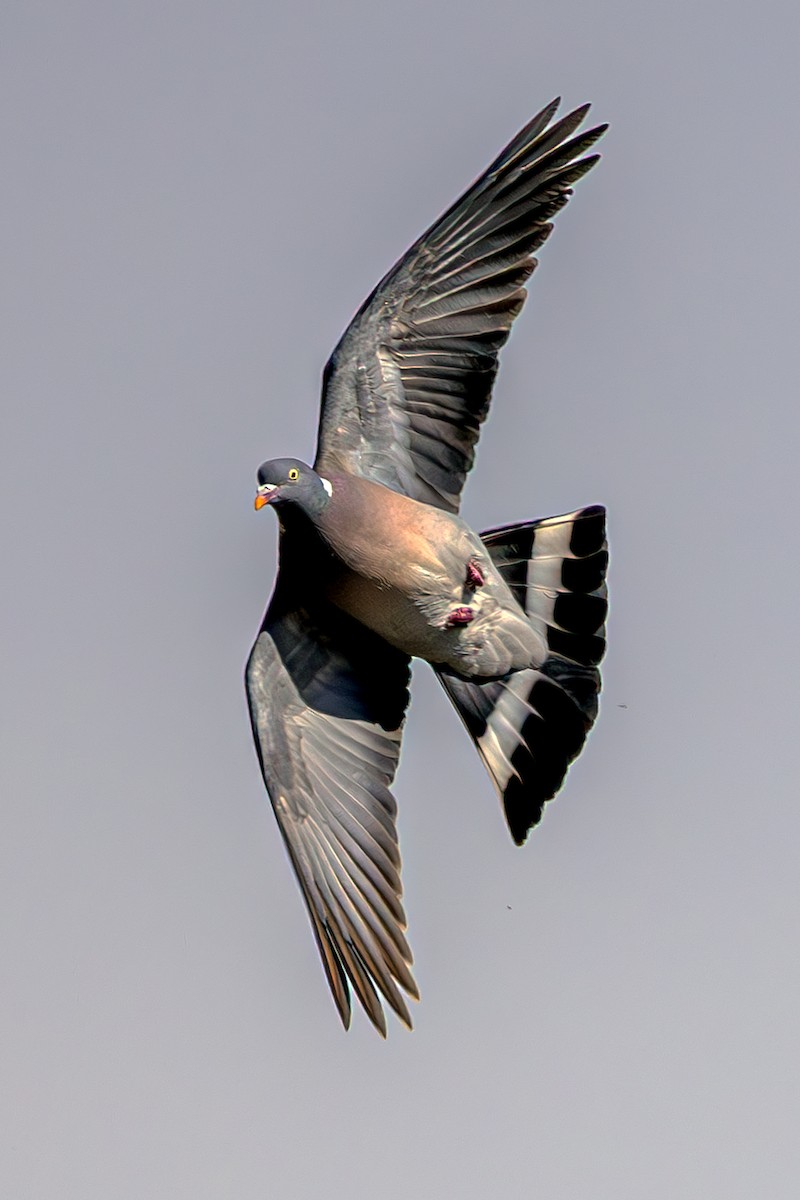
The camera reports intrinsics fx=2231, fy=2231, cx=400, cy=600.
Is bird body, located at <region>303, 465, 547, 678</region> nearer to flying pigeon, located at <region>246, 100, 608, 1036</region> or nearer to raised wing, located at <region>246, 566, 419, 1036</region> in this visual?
flying pigeon, located at <region>246, 100, 608, 1036</region>

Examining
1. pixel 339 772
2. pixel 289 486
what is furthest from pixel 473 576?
pixel 339 772

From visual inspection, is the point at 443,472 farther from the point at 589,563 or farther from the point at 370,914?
the point at 370,914

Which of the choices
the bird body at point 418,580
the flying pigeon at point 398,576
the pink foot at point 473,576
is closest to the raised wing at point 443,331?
the flying pigeon at point 398,576

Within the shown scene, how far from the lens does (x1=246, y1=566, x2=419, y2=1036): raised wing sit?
13125 mm

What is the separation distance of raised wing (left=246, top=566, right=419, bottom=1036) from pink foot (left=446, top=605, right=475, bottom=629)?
3.45 feet

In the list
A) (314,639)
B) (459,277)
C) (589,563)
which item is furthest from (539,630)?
(459,277)

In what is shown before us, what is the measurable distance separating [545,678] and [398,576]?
1768 mm

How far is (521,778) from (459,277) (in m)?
→ 3.35

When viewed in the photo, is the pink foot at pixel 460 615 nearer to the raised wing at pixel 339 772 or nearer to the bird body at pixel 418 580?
the bird body at pixel 418 580

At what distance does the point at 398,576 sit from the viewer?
1296 cm

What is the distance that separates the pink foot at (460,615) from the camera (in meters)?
13.1

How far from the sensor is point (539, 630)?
45.6ft

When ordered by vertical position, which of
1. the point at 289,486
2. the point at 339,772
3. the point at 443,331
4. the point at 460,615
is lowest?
the point at 339,772

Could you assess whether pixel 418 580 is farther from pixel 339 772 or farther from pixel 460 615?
pixel 339 772
